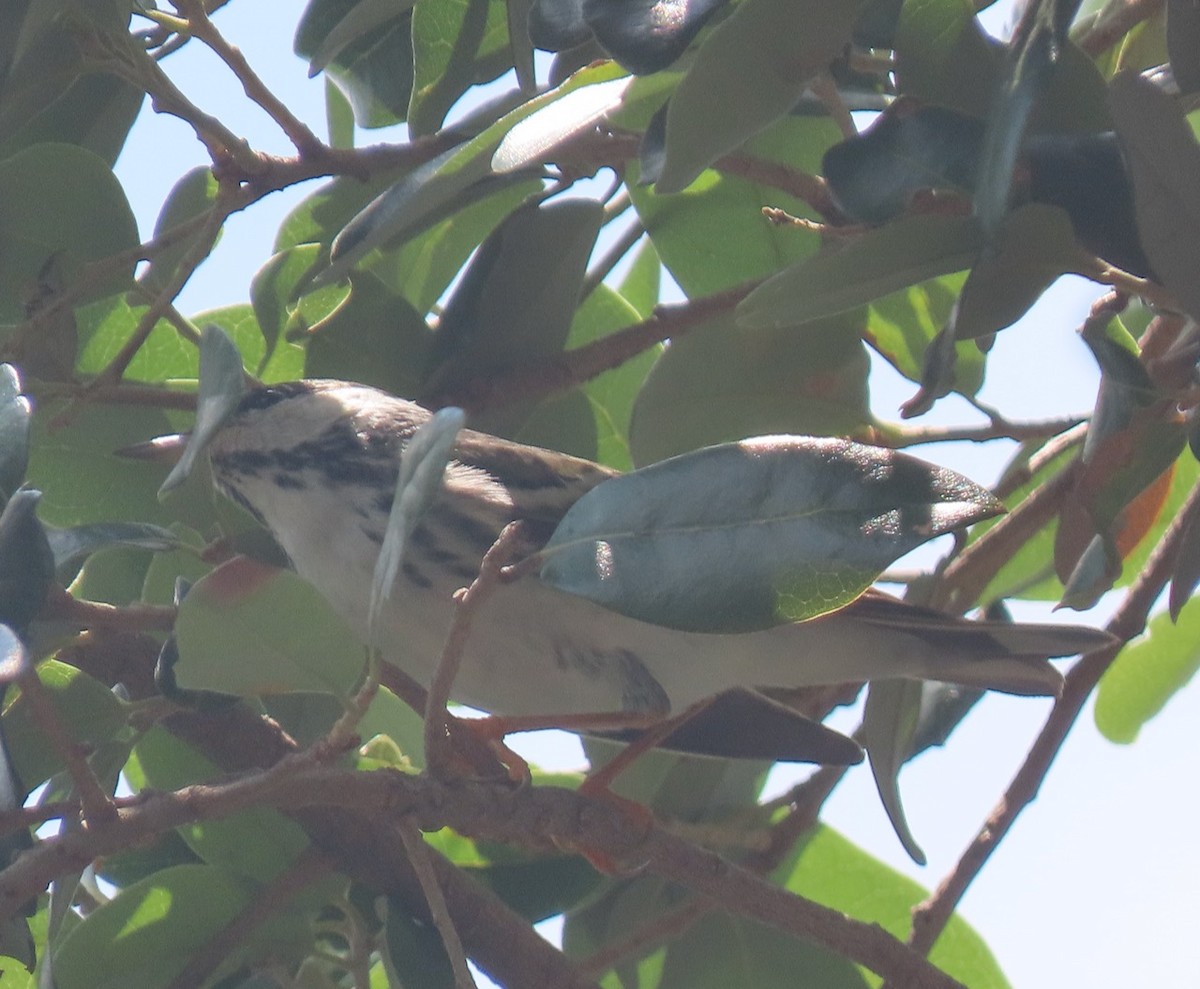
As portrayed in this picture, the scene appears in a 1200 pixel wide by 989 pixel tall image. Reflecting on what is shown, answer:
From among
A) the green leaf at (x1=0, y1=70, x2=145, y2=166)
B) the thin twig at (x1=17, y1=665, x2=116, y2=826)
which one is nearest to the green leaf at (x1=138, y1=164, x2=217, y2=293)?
the green leaf at (x1=0, y1=70, x2=145, y2=166)

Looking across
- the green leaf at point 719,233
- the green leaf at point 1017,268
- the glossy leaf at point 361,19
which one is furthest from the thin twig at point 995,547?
the glossy leaf at point 361,19

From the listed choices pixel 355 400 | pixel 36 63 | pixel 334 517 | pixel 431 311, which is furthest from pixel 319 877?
pixel 36 63

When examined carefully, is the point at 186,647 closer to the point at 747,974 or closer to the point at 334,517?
the point at 334,517

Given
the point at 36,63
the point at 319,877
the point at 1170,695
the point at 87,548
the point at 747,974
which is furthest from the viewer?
the point at 1170,695

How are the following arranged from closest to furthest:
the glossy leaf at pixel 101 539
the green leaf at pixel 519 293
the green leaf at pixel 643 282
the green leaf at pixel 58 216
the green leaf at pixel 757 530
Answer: the green leaf at pixel 757 530, the glossy leaf at pixel 101 539, the green leaf at pixel 58 216, the green leaf at pixel 519 293, the green leaf at pixel 643 282

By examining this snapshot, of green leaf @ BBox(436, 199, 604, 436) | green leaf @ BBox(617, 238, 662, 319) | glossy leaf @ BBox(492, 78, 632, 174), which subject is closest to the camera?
glossy leaf @ BBox(492, 78, 632, 174)

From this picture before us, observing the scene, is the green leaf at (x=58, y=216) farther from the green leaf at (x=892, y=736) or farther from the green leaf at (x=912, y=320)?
the green leaf at (x=892, y=736)

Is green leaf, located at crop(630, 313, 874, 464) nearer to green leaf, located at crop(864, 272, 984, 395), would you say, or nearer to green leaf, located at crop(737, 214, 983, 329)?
green leaf, located at crop(864, 272, 984, 395)
